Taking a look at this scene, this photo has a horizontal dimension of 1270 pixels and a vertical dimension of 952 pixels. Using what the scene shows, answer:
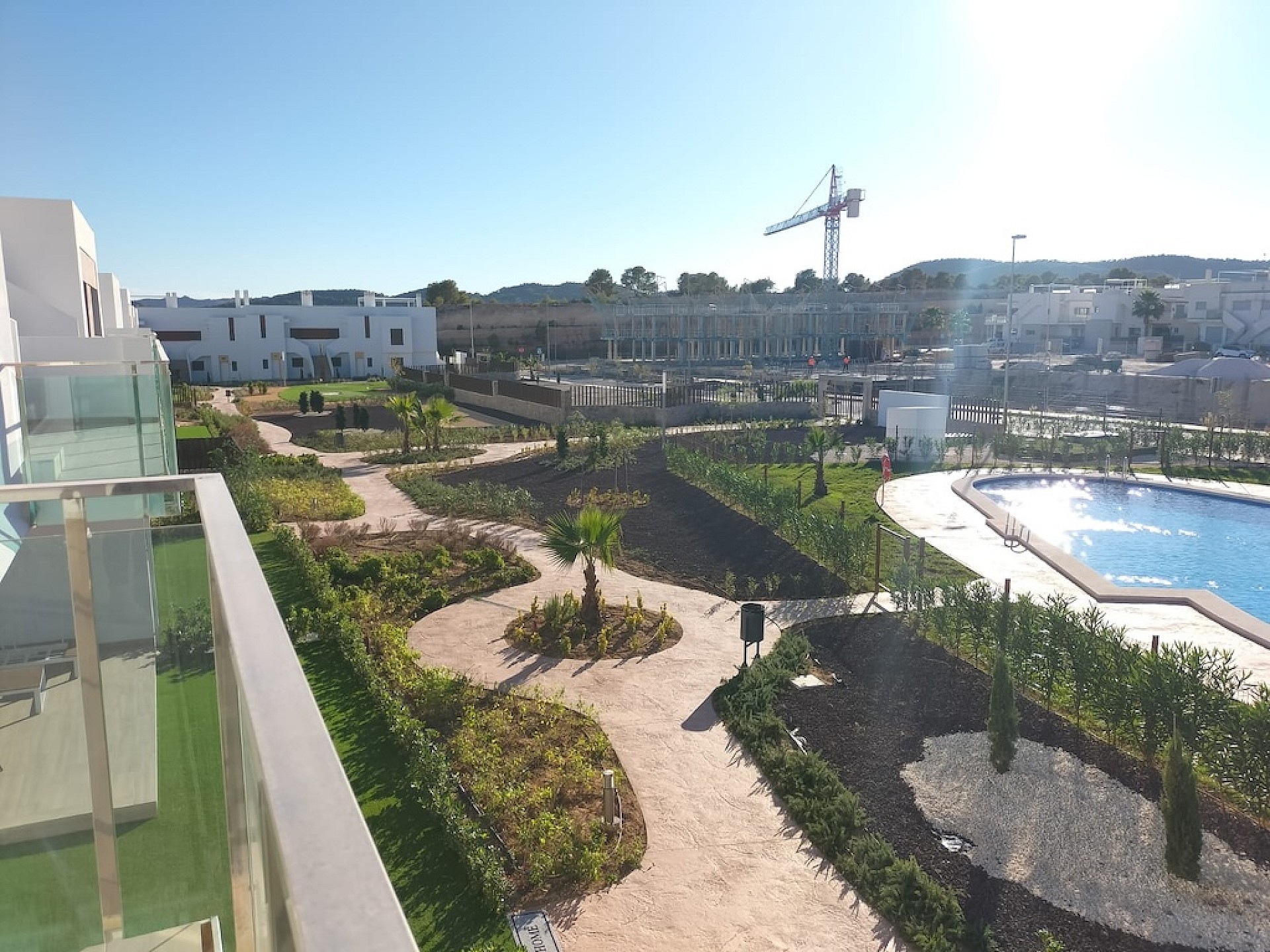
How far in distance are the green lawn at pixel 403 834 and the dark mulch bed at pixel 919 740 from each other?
314 centimetres

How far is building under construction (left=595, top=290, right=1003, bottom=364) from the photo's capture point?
6788 cm

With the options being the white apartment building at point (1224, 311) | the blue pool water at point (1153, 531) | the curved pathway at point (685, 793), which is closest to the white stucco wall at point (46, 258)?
the curved pathway at point (685, 793)

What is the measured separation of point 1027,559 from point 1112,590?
186 cm

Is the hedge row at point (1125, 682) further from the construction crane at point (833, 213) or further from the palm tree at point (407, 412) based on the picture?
the construction crane at point (833, 213)

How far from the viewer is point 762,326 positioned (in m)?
70.2

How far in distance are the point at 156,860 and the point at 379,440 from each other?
2423cm

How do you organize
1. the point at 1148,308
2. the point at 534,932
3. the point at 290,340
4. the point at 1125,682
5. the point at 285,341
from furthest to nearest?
the point at 1148,308
the point at 290,340
the point at 285,341
the point at 1125,682
the point at 534,932

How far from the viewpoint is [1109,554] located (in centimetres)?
1566

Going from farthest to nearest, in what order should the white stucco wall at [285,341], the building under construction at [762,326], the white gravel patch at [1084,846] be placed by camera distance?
the building under construction at [762,326] < the white stucco wall at [285,341] < the white gravel patch at [1084,846]

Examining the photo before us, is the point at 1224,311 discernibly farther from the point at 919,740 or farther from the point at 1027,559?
the point at 919,740

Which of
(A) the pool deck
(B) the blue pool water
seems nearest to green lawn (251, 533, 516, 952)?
(A) the pool deck

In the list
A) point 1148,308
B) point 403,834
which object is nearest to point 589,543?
point 403,834

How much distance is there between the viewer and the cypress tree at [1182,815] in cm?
625

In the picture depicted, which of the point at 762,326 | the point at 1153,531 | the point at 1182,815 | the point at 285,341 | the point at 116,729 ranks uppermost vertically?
the point at 762,326
